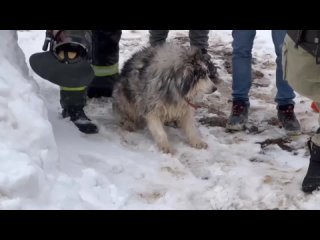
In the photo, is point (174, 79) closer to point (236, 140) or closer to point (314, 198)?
point (236, 140)

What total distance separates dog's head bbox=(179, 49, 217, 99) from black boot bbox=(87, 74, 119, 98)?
0.94 meters

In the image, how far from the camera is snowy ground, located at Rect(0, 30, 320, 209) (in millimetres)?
2719

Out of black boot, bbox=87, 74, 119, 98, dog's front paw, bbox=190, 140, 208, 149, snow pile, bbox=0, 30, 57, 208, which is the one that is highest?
snow pile, bbox=0, 30, 57, 208

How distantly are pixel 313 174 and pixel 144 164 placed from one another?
1178mm

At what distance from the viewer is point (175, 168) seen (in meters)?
3.70

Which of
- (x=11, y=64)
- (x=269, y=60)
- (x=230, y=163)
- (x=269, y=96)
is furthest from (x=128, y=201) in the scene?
(x=269, y=60)

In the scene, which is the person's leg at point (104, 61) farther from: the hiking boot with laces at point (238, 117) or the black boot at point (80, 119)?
the hiking boot with laces at point (238, 117)

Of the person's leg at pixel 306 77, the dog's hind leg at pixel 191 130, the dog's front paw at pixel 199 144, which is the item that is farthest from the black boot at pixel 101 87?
the person's leg at pixel 306 77

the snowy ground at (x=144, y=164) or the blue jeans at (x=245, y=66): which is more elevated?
the blue jeans at (x=245, y=66)

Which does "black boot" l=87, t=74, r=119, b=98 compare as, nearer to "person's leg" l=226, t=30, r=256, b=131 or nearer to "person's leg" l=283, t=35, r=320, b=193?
"person's leg" l=226, t=30, r=256, b=131

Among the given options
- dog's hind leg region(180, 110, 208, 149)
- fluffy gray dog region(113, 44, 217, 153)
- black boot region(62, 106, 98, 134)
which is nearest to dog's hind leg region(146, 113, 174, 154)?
fluffy gray dog region(113, 44, 217, 153)

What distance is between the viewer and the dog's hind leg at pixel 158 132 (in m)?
4.03

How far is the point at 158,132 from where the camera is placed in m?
4.14
